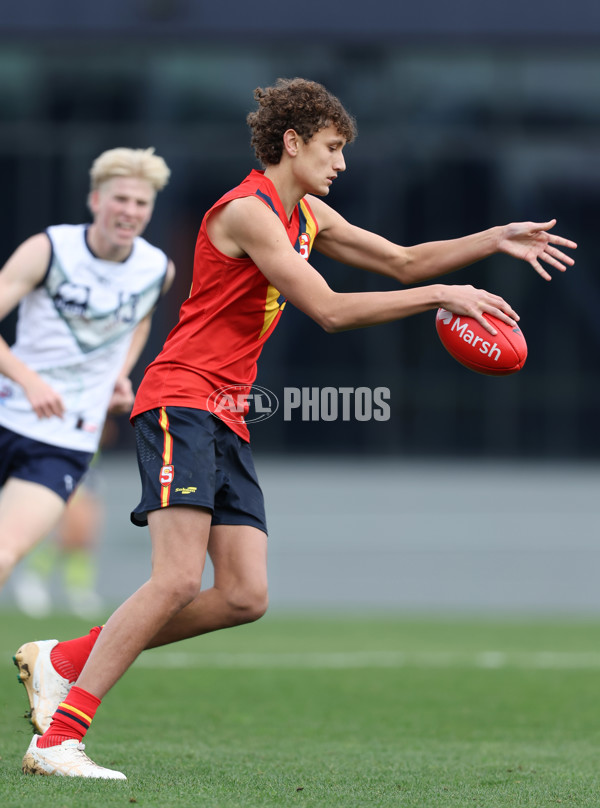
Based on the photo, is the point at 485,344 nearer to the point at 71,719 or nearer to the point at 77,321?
the point at 71,719

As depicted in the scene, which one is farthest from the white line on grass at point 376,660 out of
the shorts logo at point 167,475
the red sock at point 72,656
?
the shorts logo at point 167,475

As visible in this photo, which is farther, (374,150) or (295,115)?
(374,150)

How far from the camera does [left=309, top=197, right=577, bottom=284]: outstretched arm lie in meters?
4.29

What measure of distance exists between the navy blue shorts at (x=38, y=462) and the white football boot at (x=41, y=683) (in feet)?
3.18

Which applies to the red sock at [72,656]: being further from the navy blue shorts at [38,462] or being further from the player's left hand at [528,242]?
the player's left hand at [528,242]

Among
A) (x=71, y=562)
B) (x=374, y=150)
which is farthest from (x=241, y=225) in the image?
(x=374, y=150)

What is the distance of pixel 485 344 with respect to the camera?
13.5 feet

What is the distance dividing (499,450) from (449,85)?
225 inches

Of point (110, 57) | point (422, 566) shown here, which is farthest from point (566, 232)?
point (110, 57)

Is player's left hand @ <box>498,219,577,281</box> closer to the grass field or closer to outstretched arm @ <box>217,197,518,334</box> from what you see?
outstretched arm @ <box>217,197,518,334</box>

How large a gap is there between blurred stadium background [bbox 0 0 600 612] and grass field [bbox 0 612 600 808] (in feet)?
26.0

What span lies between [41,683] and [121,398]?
159 centimetres

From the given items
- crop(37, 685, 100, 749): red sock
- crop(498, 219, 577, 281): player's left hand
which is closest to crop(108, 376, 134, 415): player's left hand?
crop(37, 685, 100, 749): red sock

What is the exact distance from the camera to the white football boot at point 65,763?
396 centimetres
